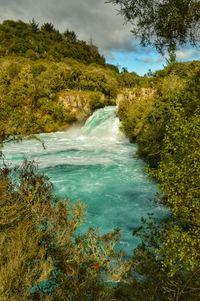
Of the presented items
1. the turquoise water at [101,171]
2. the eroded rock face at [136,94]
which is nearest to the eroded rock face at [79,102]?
the turquoise water at [101,171]

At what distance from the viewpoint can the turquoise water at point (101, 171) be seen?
76.9ft

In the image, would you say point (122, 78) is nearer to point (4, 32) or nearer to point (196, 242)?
point (4, 32)

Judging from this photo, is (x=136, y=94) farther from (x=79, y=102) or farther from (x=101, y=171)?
(x=79, y=102)

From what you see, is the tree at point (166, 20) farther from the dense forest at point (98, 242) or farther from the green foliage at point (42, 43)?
the green foliage at point (42, 43)

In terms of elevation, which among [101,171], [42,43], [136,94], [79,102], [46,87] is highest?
[42,43]

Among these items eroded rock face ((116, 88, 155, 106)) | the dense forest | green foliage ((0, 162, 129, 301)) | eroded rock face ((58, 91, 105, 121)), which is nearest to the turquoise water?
eroded rock face ((58, 91, 105, 121))

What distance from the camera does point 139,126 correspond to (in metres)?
38.3

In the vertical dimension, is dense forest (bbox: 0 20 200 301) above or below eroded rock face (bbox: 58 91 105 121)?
below

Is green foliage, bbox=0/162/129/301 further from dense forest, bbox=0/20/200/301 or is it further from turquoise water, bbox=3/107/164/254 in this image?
turquoise water, bbox=3/107/164/254

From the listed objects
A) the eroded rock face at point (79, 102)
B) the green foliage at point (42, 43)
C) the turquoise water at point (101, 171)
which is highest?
the green foliage at point (42, 43)

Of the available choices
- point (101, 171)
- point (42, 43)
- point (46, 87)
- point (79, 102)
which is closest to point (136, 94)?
point (101, 171)

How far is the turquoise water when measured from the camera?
23.4m

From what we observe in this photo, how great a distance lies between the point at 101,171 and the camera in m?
33.8

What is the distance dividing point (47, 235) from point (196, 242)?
5785 mm
